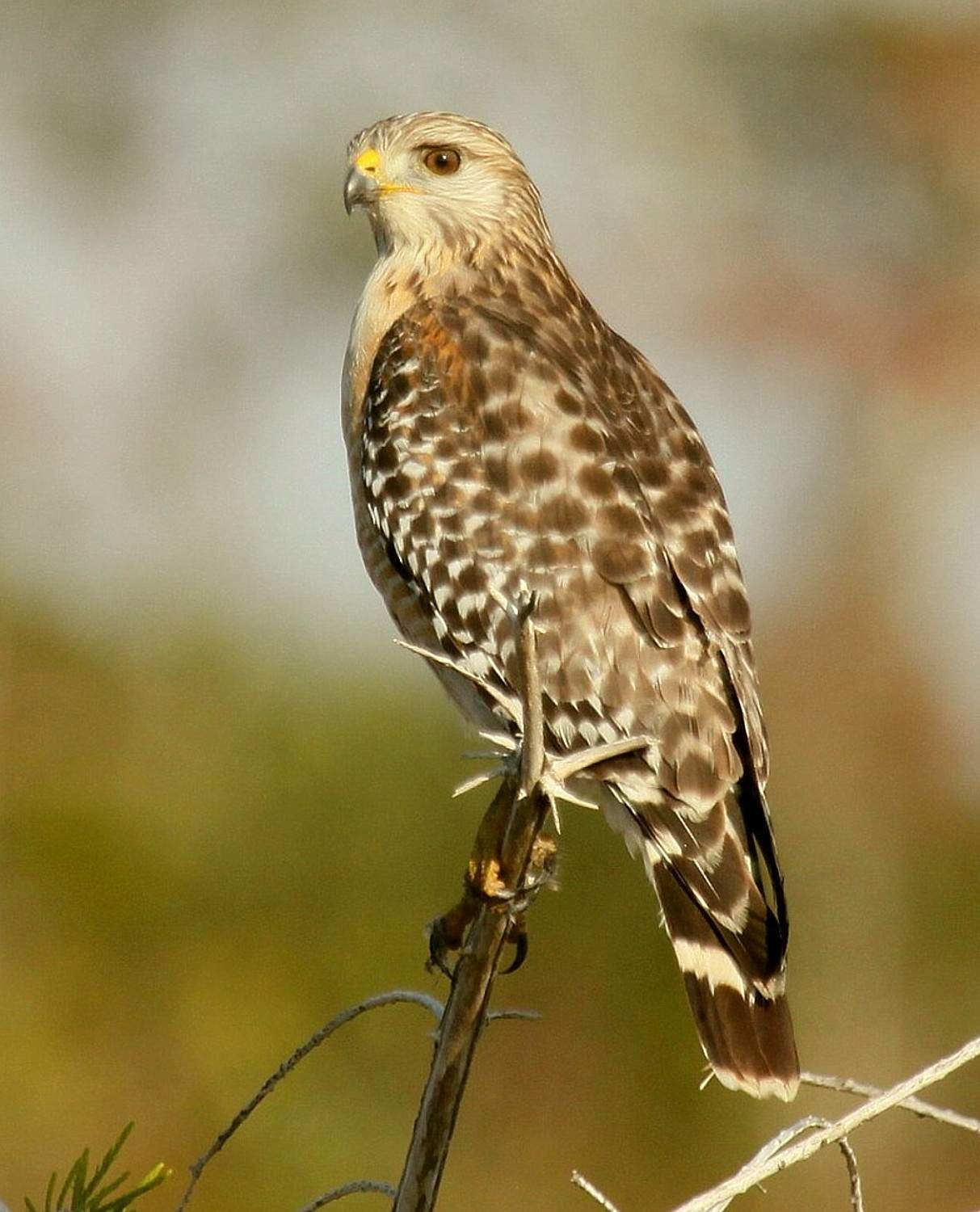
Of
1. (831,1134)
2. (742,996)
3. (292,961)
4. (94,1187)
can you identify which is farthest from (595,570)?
(292,961)

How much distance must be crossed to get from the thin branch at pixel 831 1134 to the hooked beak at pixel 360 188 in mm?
3582

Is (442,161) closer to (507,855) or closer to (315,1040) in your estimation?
(507,855)

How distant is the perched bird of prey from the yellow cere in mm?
312

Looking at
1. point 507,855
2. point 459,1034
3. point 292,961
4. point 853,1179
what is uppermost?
point 292,961

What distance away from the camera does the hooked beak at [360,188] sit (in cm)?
584

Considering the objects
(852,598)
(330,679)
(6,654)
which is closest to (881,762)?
(852,598)

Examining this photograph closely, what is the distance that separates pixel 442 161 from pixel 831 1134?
12.7 ft

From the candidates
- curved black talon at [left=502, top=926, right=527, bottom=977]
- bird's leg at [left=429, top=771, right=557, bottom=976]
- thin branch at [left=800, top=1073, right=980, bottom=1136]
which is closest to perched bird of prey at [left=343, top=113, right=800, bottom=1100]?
curved black talon at [left=502, top=926, right=527, bottom=977]

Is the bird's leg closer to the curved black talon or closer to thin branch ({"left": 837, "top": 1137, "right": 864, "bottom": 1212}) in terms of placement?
thin branch ({"left": 837, "top": 1137, "right": 864, "bottom": 1212})

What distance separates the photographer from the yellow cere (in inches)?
232

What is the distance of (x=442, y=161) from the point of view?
6035 mm

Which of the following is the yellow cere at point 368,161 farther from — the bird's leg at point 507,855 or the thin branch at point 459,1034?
the thin branch at point 459,1034

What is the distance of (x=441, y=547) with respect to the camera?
16.4 feet

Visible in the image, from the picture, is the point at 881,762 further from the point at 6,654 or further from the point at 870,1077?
the point at 6,654
